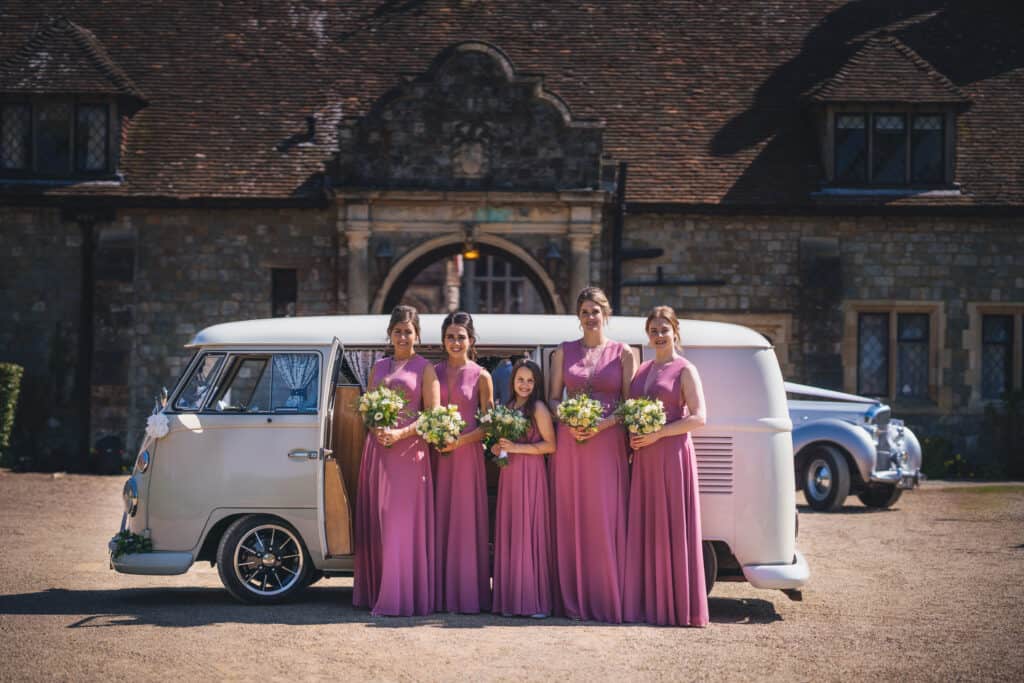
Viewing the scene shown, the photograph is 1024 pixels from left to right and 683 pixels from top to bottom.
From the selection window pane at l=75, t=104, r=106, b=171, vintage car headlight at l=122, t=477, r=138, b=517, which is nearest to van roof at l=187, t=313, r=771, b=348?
vintage car headlight at l=122, t=477, r=138, b=517

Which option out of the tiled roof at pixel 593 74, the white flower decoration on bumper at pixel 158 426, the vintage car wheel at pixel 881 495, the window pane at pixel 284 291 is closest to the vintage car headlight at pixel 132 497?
the white flower decoration on bumper at pixel 158 426

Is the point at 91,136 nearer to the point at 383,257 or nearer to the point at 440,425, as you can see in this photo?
the point at 383,257

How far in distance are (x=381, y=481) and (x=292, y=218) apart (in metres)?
13.2

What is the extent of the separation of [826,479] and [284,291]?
969 cm

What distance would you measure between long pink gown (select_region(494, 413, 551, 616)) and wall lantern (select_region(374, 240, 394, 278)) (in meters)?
12.4

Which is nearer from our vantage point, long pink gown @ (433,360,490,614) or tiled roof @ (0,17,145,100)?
long pink gown @ (433,360,490,614)

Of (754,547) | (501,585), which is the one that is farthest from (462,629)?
(754,547)

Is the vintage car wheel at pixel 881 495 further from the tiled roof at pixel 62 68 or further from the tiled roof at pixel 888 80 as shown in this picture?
the tiled roof at pixel 62 68

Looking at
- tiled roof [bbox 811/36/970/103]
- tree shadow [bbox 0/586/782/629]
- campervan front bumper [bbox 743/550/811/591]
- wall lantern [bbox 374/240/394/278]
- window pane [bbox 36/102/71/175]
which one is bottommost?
tree shadow [bbox 0/586/782/629]

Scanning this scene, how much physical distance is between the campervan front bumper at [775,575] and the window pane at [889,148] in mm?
14143

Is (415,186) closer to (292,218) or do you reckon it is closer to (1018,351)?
(292,218)

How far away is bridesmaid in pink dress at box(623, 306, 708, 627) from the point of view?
8.92 m

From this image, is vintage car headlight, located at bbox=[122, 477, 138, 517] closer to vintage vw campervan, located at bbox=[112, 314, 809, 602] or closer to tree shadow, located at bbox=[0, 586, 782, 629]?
vintage vw campervan, located at bbox=[112, 314, 809, 602]

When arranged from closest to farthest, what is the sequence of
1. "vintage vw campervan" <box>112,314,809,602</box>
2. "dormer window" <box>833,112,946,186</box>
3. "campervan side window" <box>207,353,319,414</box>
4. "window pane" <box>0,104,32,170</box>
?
"vintage vw campervan" <box>112,314,809,602</box> → "campervan side window" <box>207,353,319,414</box> → "window pane" <box>0,104,32,170</box> → "dormer window" <box>833,112,946,186</box>
